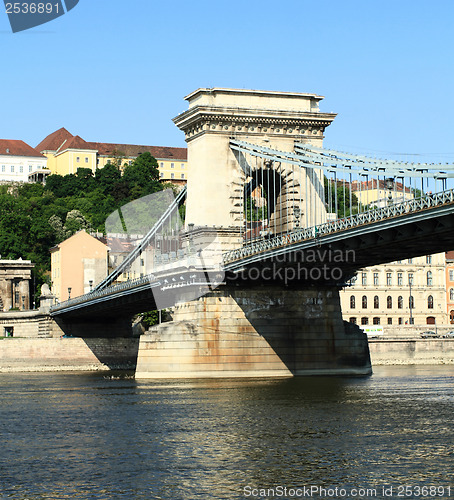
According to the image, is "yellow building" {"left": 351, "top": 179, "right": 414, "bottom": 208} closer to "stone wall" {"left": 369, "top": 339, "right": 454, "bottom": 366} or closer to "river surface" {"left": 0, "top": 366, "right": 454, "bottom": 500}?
"river surface" {"left": 0, "top": 366, "right": 454, "bottom": 500}

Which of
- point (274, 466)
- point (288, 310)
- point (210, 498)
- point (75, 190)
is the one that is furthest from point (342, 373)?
point (75, 190)

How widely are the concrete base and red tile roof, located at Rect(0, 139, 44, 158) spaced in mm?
126970

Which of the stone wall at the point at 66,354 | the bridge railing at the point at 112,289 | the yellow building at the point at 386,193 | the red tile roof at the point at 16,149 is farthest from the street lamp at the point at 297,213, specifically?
the red tile roof at the point at 16,149

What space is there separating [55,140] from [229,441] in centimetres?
15621

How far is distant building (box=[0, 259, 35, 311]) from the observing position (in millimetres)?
105438

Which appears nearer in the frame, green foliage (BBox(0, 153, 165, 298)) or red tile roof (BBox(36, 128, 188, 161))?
green foliage (BBox(0, 153, 165, 298))

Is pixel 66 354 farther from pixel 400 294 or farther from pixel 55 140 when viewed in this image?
pixel 55 140

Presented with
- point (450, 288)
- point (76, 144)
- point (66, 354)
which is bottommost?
point (66, 354)

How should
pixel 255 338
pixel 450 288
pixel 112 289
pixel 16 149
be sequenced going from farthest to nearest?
1. pixel 16 149
2. pixel 450 288
3. pixel 112 289
4. pixel 255 338

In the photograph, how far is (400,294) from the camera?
100 m

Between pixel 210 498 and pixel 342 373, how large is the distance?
3473cm

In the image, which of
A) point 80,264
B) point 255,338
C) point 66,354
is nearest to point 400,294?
point 80,264

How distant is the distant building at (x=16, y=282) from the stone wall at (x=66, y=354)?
28.1 m

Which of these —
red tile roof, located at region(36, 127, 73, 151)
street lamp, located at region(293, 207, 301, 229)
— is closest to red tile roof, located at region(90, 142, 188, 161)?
red tile roof, located at region(36, 127, 73, 151)
